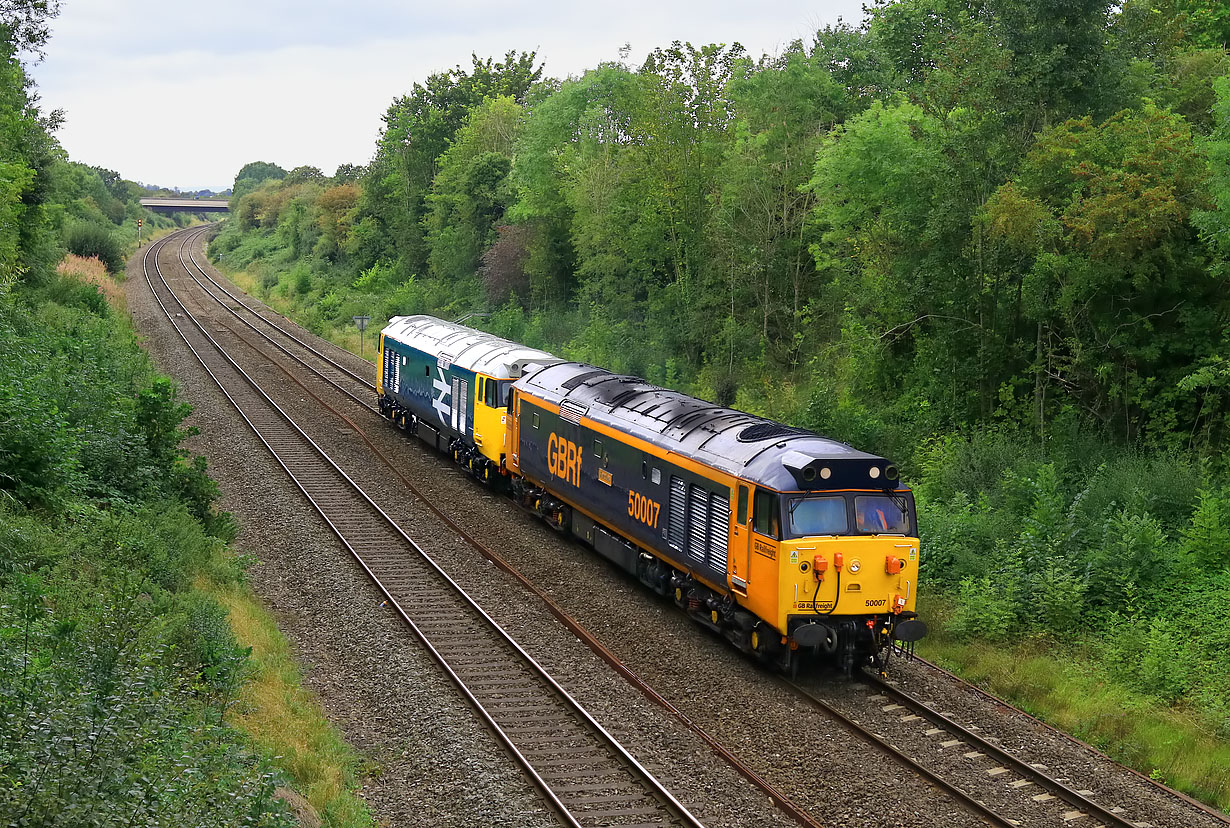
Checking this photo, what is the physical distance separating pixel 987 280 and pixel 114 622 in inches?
673

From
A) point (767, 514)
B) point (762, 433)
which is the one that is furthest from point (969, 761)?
point (762, 433)

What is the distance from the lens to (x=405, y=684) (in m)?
14.2

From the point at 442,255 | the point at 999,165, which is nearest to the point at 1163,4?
the point at 999,165

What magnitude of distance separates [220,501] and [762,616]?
45.1 ft

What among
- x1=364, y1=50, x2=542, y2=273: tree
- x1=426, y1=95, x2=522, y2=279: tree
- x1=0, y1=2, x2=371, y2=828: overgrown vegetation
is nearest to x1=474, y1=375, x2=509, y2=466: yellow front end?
x1=0, y1=2, x2=371, y2=828: overgrown vegetation

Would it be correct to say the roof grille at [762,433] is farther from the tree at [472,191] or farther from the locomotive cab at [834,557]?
the tree at [472,191]

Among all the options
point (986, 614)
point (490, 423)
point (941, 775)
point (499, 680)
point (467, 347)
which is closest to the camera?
point (941, 775)

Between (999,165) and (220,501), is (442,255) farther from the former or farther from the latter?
(999,165)

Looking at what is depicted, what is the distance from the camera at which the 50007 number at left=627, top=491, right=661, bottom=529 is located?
17.1 metres

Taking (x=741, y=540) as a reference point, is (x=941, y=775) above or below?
below

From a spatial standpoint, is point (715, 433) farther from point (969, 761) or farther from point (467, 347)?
point (467, 347)

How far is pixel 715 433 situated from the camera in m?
16.3

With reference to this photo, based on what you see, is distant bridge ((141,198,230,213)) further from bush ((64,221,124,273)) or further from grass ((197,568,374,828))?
grass ((197,568,374,828))

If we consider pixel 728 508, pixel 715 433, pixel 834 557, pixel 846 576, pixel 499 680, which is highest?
pixel 715 433
